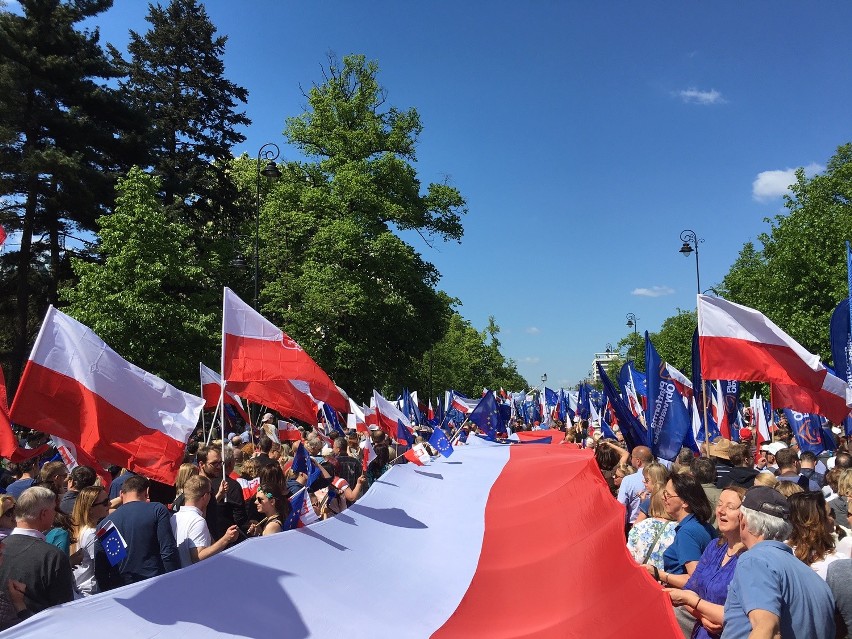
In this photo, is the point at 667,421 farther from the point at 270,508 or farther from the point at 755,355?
the point at 270,508

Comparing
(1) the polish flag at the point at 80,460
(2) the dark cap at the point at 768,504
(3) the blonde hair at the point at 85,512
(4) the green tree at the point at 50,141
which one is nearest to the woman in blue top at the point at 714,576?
(2) the dark cap at the point at 768,504

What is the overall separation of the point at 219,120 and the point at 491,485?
3051 cm

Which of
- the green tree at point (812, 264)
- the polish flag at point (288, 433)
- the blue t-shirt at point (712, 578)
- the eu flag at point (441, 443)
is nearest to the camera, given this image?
the blue t-shirt at point (712, 578)

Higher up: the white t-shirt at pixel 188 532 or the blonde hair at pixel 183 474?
the blonde hair at pixel 183 474

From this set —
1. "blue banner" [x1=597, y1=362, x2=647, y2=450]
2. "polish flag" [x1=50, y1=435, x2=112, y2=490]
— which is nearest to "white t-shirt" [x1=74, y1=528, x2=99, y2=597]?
"polish flag" [x1=50, y1=435, x2=112, y2=490]

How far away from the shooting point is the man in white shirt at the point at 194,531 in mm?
5656

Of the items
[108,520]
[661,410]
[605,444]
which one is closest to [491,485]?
[605,444]

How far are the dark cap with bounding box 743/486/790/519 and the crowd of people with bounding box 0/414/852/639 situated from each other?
2 centimetres

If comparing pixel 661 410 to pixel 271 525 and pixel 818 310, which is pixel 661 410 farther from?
pixel 818 310

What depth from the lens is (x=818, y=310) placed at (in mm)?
30922

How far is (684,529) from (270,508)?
352 cm

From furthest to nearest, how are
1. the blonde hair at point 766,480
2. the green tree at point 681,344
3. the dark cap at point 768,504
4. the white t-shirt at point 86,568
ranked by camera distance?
the green tree at point 681,344, the blonde hair at point 766,480, the white t-shirt at point 86,568, the dark cap at point 768,504

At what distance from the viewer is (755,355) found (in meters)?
9.49

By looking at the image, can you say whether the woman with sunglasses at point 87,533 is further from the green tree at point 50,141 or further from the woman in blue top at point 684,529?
the green tree at point 50,141
